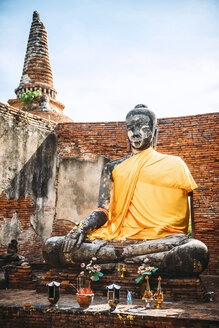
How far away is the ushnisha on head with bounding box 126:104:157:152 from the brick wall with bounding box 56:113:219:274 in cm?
210

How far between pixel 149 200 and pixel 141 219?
0.34 meters

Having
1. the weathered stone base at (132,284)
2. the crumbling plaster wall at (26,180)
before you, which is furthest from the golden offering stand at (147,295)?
the crumbling plaster wall at (26,180)

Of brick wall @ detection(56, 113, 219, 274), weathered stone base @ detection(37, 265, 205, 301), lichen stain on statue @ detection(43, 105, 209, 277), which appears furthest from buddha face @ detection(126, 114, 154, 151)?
weathered stone base @ detection(37, 265, 205, 301)

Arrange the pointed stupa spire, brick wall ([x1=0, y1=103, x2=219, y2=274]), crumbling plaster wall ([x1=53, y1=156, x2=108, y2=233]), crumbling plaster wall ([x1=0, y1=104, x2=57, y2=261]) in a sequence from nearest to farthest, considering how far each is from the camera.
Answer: brick wall ([x1=0, y1=103, x2=219, y2=274]) < crumbling plaster wall ([x1=0, y1=104, x2=57, y2=261]) < crumbling plaster wall ([x1=53, y1=156, x2=108, y2=233]) < the pointed stupa spire

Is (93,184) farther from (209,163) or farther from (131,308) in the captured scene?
(131,308)

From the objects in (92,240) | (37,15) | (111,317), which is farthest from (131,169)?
(37,15)

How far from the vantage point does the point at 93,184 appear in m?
8.75

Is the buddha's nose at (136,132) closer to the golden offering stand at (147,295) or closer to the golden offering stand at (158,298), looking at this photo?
the golden offering stand at (147,295)

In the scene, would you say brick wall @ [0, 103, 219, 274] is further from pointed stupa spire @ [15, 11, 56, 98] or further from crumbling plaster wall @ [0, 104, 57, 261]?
pointed stupa spire @ [15, 11, 56, 98]

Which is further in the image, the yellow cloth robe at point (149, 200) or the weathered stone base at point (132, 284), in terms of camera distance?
the yellow cloth robe at point (149, 200)

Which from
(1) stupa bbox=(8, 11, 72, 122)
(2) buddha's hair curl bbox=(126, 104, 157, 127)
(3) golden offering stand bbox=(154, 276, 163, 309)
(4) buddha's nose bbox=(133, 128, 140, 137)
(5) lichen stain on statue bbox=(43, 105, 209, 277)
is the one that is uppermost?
(1) stupa bbox=(8, 11, 72, 122)

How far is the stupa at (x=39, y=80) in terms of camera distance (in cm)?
1153

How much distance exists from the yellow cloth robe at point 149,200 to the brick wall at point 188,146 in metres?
2.22

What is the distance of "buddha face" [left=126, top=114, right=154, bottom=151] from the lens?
624cm
